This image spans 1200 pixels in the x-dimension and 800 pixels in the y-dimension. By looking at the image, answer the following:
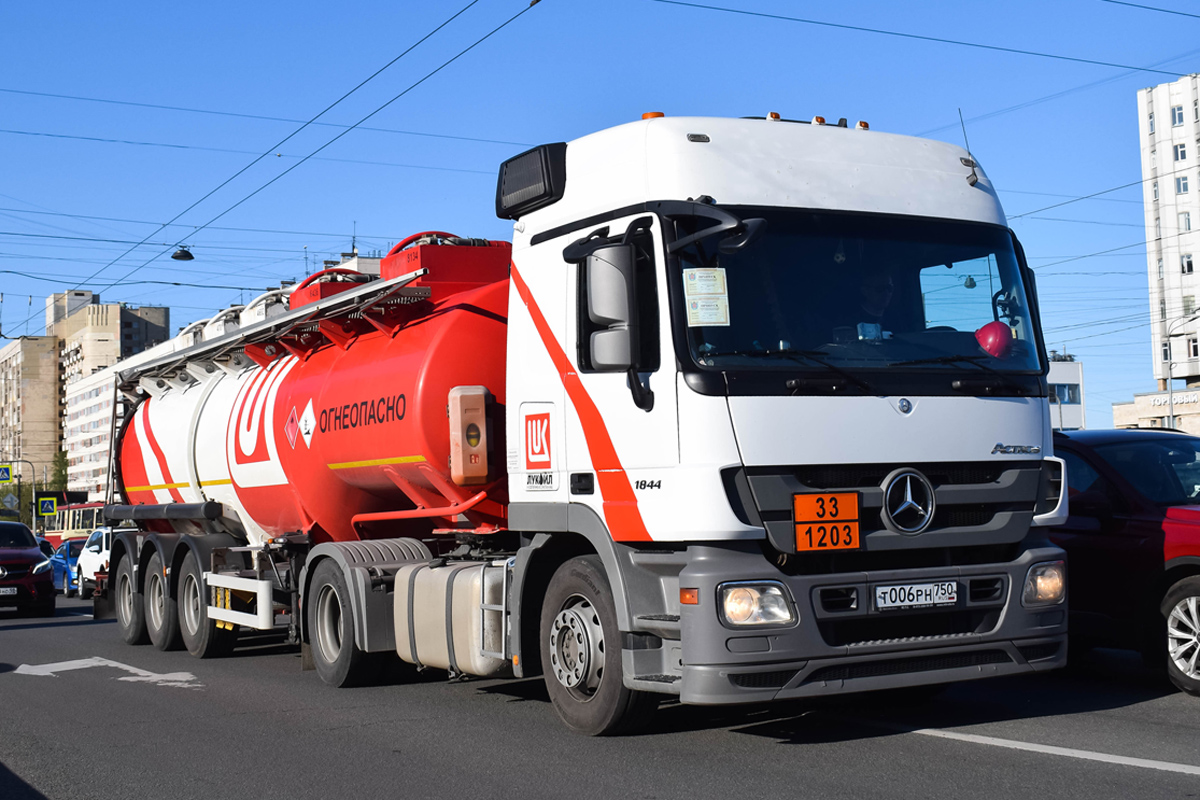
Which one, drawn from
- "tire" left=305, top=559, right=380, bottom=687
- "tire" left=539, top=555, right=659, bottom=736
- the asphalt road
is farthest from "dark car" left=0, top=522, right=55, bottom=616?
"tire" left=539, top=555, right=659, bottom=736

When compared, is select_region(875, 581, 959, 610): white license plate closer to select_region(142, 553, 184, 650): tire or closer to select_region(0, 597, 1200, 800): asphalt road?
select_region(0, 597, 1200, 800): asphalt road

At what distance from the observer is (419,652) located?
9.39 m

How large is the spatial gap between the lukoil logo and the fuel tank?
109 centimetres

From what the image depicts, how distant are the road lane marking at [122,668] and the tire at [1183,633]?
7431mm

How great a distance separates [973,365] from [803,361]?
1079 millimetres

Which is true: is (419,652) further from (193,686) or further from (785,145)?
(785,145)

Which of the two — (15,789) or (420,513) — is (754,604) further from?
(420,513)

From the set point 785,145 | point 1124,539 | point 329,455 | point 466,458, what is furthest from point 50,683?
point 1124,539

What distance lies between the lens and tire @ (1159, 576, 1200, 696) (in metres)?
8.20

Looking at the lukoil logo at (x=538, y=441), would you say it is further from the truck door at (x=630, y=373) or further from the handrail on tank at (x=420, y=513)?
the handrail on tank at (x=420, y=513)

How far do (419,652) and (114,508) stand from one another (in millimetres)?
9066

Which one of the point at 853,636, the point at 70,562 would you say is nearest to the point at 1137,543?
the point at 853,636

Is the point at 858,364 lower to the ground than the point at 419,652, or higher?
higher

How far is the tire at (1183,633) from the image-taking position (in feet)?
26.9
